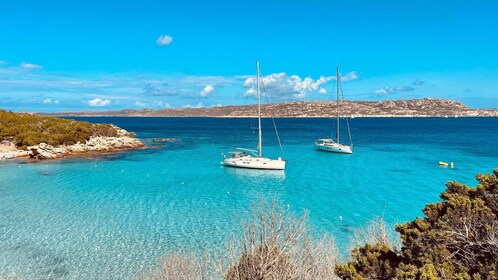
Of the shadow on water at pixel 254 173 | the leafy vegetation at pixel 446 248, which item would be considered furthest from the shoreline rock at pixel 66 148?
the leafy vegetation at pixel 446 248

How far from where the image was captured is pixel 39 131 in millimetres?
60594

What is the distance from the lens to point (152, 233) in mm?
20844

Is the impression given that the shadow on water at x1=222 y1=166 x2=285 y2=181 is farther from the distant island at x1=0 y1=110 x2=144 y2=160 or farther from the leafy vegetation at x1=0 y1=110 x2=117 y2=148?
the leafy vegetation at x1=0 y1=110 x2=117 y2=148

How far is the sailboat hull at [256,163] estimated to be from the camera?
137 feet

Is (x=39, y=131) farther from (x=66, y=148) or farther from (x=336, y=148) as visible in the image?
(x=336, y=148)

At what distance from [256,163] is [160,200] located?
16.2 meters

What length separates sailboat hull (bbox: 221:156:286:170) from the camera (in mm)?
41781

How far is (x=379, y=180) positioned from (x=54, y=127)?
182 feet

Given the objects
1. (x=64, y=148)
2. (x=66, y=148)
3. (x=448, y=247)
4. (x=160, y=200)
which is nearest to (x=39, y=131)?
(x=66, y=148)

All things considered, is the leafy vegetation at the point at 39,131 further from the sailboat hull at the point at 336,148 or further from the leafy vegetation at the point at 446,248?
the leafy vegetation at the point at 446,248

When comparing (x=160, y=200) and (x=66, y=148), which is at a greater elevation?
(x=66, y=148)

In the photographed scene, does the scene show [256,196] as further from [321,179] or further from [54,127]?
[54,127]

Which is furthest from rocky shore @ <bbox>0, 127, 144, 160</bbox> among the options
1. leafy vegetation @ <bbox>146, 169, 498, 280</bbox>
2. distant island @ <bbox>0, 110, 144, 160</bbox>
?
leafy vegetation @ <bbox>146, 169, 498, 280</bbox>

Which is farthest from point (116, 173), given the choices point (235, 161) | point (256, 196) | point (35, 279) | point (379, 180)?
point (379, 180)
